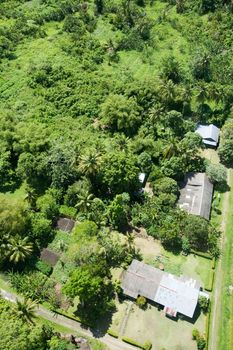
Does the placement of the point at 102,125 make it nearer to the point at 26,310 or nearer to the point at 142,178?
the point at 142,178

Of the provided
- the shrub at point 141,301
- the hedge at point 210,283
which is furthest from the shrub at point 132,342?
the hedge at point 210,283

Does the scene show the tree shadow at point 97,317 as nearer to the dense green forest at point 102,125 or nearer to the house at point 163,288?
the dense green forest at point 102,125

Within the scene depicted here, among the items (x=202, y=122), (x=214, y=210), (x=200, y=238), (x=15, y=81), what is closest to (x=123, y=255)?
(x=200, y=238)

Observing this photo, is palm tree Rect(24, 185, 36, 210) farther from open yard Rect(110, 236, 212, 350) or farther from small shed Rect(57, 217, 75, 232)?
open yard Rect(110, 236, 212, 350)

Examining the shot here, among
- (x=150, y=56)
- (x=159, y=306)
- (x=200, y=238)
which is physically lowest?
(x=159, y=306)

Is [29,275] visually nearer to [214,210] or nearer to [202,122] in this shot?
[214,210]

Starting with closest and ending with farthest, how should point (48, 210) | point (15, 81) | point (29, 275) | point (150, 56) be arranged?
point (29, 275) → point (48, 210) → point (15, 81) → point (150, 56)

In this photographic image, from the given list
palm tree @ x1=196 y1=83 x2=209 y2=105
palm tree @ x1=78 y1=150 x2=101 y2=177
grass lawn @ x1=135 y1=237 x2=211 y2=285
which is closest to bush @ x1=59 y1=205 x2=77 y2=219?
palm tree @ x1=78 y1=150 x2=101 y2=177
